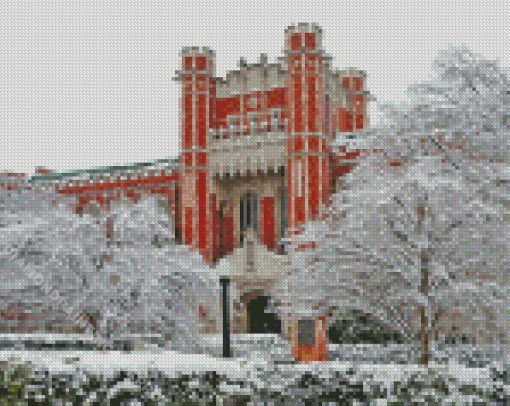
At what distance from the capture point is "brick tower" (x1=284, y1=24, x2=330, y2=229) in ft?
84.1

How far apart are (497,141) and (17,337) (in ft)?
34.4

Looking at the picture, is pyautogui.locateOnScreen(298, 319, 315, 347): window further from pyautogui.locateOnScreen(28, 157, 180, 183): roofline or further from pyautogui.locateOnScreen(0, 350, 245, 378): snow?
pyautogui.locateOnScreen(0, 350, 245, 378): snow

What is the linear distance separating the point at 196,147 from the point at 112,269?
9083 millimetres

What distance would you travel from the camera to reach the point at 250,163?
1074 inches

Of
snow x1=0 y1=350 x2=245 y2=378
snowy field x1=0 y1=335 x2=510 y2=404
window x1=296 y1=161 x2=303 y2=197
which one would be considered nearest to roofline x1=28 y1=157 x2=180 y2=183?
window x1=296 y1=161 x2=303 y2=197

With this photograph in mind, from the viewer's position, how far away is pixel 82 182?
31281mm

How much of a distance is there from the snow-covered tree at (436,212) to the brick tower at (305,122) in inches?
425

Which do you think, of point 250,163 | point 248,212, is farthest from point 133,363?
point 248,212

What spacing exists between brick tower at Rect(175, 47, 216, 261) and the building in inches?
1.4

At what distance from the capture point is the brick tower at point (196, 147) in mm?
27609

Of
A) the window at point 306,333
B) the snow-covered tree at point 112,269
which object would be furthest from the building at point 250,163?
the snow-covered tree at point 112,269

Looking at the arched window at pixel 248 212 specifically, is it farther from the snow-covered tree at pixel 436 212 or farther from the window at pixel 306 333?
the snow-covered tree at pixel 436 212

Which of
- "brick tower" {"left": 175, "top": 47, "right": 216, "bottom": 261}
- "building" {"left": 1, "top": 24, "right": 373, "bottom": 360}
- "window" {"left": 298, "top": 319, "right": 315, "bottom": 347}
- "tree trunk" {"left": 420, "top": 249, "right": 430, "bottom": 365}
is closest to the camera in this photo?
"tree trunk" {"left": 420, "top": 249, "right": 430, "bottom": 365}

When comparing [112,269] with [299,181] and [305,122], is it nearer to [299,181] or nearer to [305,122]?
[299,181]
